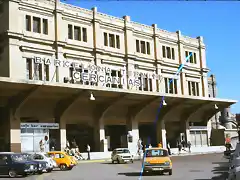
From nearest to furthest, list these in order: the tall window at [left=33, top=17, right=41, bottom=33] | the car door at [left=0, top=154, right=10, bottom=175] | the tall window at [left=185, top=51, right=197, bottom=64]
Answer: the car door at [left=0, top=154, right=10, bottom=175], the tall window at [left=33, top=17, right=41, bottom=33], the tall window at [left=185, top=51, right=197, bottom=64]

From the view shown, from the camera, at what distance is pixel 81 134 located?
1694 inches

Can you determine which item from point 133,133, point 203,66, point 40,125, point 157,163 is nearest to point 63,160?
point 157,163

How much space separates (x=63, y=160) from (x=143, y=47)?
1067 inches

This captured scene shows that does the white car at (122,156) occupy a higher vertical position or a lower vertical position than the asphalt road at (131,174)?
higher

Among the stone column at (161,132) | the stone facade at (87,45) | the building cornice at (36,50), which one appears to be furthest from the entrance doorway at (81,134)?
the stone column at (161,132)

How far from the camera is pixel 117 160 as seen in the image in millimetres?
Answer: 31984

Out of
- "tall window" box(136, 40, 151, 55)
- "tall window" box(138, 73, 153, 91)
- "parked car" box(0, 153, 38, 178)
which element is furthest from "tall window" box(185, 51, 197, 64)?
"parked car" box(0, 153, 38, 178)

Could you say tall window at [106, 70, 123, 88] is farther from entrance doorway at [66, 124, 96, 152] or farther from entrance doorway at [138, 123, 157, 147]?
entrance doorway at [138, 123, 157, 147]

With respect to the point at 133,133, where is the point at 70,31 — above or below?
above

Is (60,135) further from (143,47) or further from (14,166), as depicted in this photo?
(143,47)

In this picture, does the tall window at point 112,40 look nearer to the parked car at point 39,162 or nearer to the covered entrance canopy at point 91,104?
the covered entrance canopy at point 91,104

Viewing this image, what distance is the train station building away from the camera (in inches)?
1404

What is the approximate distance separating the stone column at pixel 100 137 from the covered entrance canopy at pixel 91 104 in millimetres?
120

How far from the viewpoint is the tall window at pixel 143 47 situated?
49.5m
